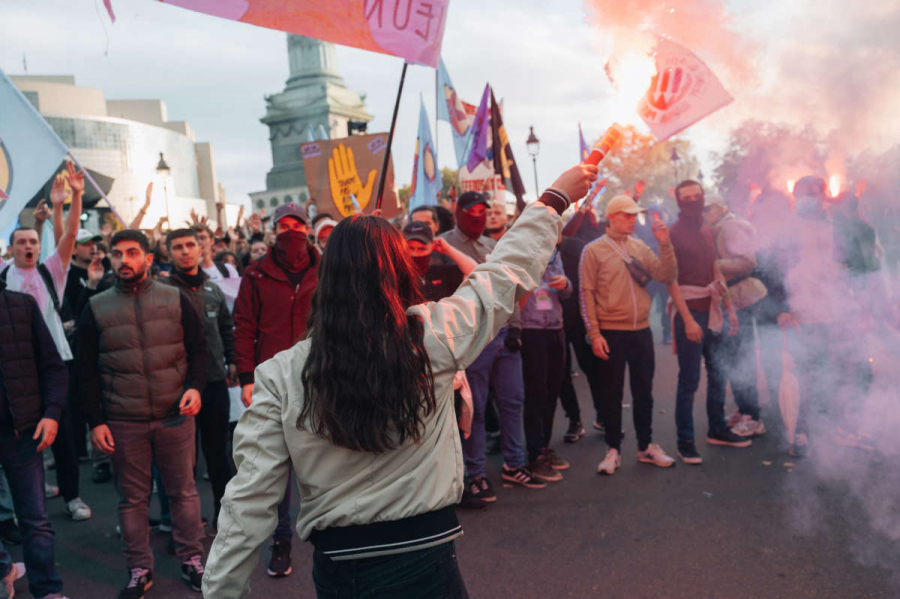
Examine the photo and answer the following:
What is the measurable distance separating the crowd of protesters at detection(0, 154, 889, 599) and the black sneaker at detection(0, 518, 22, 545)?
14 mm

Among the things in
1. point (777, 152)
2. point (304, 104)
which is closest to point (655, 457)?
point (777, 152)

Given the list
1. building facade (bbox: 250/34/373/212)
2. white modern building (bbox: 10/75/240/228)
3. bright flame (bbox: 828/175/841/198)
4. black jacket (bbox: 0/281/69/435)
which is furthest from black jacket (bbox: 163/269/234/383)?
building facade (bbox: 250/34/373/212)

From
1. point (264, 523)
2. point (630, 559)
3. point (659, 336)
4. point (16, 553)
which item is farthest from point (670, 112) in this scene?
point (659, 336)

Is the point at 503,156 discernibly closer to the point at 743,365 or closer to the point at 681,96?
the point at 681,96

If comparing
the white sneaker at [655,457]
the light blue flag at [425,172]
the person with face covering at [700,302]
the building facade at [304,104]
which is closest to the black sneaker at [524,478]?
the white sneaker at [655,457]

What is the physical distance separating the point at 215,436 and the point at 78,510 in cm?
A: 155

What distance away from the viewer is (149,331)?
13.7 ft

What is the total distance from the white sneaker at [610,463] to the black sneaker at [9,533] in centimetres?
454

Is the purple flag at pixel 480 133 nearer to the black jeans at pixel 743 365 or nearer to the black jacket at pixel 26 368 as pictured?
the black jeans at pixel 743 365

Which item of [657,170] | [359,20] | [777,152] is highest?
[657,170]

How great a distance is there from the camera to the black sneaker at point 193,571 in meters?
4.17

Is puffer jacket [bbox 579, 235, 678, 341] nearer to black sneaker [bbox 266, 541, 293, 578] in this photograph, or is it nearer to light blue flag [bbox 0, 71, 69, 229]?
black sneaker [bbox 266, 541, 293, 578]

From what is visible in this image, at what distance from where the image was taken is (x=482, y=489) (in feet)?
17.3

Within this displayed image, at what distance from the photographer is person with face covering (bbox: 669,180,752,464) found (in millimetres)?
6094
